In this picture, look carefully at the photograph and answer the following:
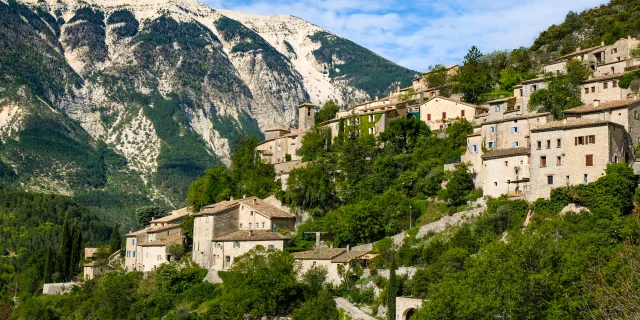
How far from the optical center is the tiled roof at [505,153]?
67000 millimetres

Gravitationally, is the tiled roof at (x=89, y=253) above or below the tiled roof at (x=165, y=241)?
below

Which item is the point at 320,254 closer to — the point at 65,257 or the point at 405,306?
the point at 405,306

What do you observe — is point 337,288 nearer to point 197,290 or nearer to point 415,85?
point 197,290

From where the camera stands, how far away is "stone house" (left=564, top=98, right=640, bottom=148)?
6341 cm

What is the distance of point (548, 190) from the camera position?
6294 cm

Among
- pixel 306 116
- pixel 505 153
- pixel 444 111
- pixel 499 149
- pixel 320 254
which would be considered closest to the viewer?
pixel 505 153

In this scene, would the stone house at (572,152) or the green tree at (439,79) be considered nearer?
the stone house at (572,152)

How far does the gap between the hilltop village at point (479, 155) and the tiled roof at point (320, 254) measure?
0.34ft

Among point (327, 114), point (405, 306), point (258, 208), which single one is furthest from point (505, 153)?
point (327, 114)

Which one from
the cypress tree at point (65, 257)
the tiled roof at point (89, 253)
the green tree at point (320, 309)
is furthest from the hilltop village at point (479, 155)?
the tiled roof at point (89, 253)

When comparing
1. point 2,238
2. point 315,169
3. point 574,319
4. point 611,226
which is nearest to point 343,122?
point 315,169

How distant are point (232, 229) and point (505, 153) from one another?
2778 centimetres

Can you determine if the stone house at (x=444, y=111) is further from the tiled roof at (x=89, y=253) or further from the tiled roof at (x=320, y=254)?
the tiled roof at (x=89, y=253)

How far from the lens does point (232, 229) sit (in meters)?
80.6
